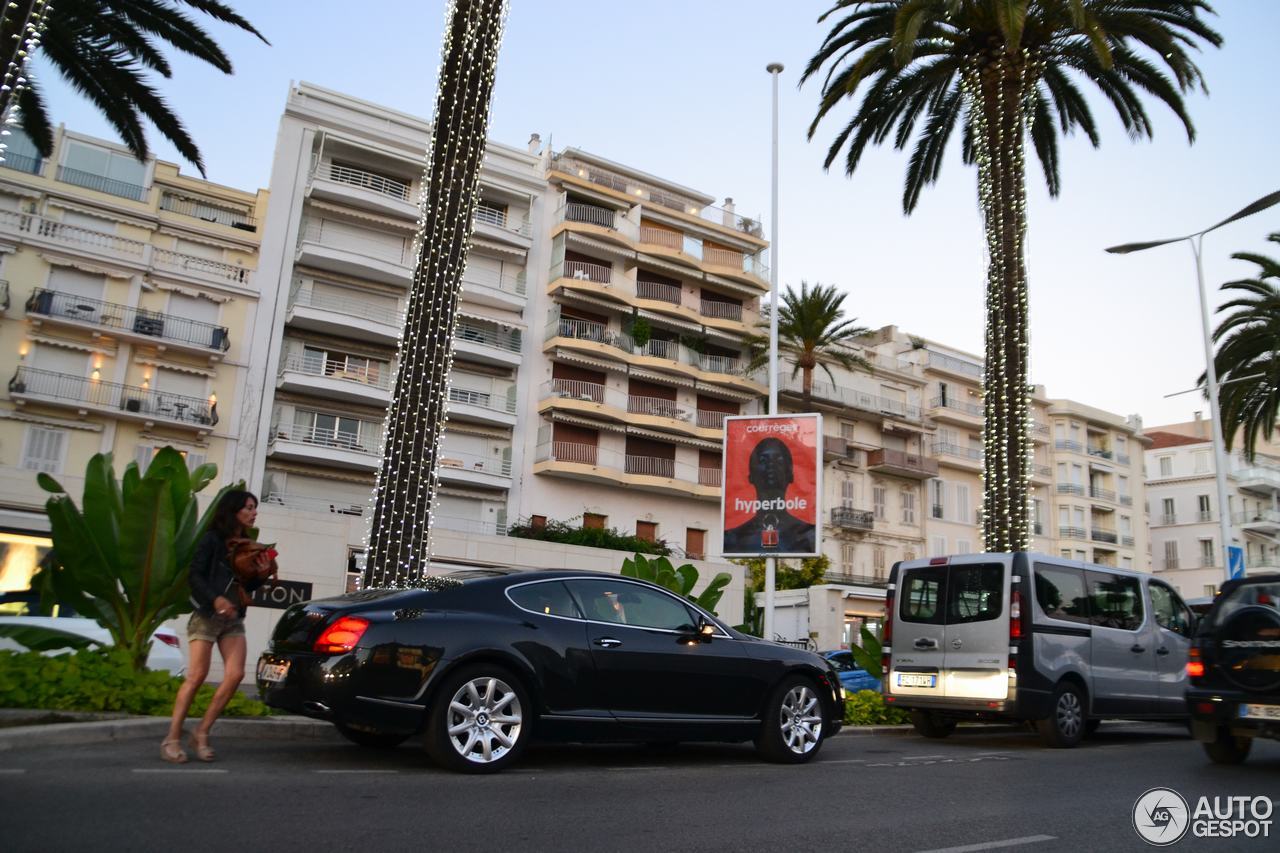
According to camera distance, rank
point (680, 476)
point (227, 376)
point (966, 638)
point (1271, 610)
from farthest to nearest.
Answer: point (680, 476) → point (227, 376) → point (966, 638) → point (1271, 610)

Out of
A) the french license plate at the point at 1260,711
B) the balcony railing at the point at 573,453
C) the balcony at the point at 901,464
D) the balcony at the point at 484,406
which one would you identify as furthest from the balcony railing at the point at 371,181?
the french license plate at the point at 1260,711

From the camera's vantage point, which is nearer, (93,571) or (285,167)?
(93,571)

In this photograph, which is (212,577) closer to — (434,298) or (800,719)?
(800,719)

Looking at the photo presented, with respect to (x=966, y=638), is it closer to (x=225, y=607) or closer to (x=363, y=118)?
(x=225, y=607)

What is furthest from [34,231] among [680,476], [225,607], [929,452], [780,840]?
[929,452]

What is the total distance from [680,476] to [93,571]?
34.3 metres

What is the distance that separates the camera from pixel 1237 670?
339 inches

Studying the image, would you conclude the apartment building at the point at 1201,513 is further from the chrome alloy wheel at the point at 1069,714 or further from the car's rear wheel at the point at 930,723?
the chrome alloy wheel at the point at 1069,714

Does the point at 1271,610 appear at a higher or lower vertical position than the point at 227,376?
lower

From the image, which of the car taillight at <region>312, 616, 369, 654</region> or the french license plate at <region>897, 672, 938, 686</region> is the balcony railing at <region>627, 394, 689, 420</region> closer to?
the french license plate at <region>897, 672, 938, 686</region>

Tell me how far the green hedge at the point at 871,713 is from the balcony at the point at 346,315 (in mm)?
24710

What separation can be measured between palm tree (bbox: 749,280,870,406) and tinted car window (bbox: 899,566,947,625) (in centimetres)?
3317

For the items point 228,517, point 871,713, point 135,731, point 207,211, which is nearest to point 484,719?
point 228,517

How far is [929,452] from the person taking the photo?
52.8 m
